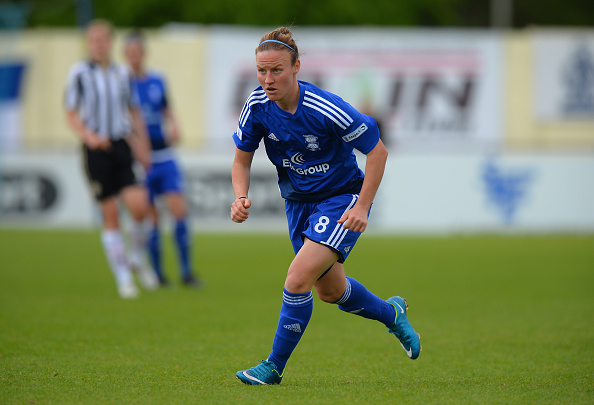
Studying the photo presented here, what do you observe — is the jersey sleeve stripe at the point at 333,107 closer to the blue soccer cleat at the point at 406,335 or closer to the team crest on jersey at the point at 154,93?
the blue soccer cleat at the point at 406,335

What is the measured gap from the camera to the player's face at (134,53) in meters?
9.13

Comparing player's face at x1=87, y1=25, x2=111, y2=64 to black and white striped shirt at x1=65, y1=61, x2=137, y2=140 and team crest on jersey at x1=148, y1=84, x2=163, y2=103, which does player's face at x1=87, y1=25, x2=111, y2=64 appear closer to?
black and white striped shirt at x1=65, y1=61, x2=137, y2=140

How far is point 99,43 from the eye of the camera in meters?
→ 8.38

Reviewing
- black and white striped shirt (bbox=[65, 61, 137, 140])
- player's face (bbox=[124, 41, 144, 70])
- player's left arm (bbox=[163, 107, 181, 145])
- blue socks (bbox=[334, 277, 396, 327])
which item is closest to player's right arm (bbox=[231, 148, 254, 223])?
blue socks (bbox=[334, 277, 396, 327])

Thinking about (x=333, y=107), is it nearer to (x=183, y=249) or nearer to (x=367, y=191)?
(x=367, y=191)

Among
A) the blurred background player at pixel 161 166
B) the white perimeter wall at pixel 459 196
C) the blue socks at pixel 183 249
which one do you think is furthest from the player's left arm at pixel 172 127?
the white perimeter wall at pixel 459 196

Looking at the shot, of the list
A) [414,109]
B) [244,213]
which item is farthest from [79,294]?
[414,109]

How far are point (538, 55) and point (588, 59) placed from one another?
4.65 feet

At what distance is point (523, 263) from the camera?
11695mm

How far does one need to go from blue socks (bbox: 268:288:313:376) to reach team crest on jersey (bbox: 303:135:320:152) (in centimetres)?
84

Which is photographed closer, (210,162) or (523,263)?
(523,263)

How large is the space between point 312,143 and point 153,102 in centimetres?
522

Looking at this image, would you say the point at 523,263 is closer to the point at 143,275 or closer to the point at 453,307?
the point at 453,307

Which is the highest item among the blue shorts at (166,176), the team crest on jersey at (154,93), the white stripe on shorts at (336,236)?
the white stripe on shorts at (336,236)
